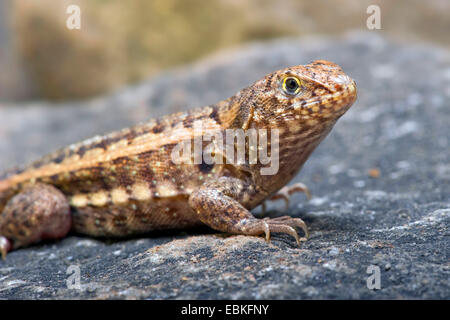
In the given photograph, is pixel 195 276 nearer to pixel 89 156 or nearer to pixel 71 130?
pixel 89 156

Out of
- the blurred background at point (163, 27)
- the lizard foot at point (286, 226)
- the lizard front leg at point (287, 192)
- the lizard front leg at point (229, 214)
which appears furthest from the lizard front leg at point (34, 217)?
the blurred background at point (163, 27)

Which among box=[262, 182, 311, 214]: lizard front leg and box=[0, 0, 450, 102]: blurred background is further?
box=[0, 0, 450, 102]: blurred background

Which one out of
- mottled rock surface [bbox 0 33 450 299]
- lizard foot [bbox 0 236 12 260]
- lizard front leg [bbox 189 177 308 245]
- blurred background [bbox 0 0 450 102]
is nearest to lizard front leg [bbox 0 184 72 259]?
lizard foot [bbox 0 236 12 260]

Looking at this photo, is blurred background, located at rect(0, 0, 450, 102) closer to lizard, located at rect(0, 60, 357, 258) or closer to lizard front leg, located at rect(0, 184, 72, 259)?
lizard, located at rect(0, 60, 357, 258)

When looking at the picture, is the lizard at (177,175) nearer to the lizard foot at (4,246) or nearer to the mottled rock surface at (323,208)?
the lizard foot at (4,246)

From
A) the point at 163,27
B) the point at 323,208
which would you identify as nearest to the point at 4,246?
the point at 323,208
